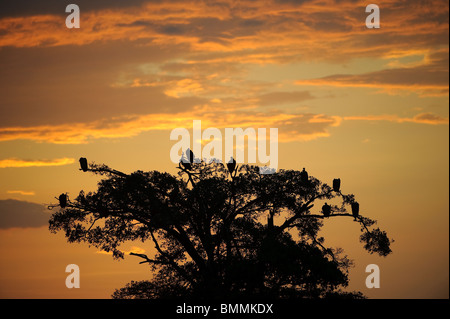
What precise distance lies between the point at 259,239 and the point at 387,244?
6114 millimetres

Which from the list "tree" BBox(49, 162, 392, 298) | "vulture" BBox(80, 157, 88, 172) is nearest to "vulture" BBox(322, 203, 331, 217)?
"tree" BBox(49, 162, 392, 298)

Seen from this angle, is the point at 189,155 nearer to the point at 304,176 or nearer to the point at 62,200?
the point at 304,176

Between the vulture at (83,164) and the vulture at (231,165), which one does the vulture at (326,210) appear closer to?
the vulture at (231,165)

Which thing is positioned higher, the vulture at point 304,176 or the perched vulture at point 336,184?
the vulture at point 304,176

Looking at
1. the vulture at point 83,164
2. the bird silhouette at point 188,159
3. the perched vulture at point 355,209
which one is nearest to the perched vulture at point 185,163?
the bird silhouette at point 188,159

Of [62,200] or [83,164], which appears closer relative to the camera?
[83,164]

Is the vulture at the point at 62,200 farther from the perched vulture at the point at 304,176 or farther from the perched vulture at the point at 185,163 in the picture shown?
the perched vulture at the point at 304,176

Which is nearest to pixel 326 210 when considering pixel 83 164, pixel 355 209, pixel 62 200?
pixel 355 209

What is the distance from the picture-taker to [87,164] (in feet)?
95.6

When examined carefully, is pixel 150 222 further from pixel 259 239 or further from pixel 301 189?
pixel 301 189

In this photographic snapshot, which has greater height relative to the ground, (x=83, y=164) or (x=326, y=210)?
(x=83, y=164)

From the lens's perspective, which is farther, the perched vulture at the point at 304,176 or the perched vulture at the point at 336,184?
the perched vulture at the point at 304,176

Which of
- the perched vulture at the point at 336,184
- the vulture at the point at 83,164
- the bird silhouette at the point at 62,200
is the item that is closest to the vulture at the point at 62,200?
the bird silhouette at the point at 62,200

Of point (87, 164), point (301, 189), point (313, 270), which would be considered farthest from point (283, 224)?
point (87, 164)
